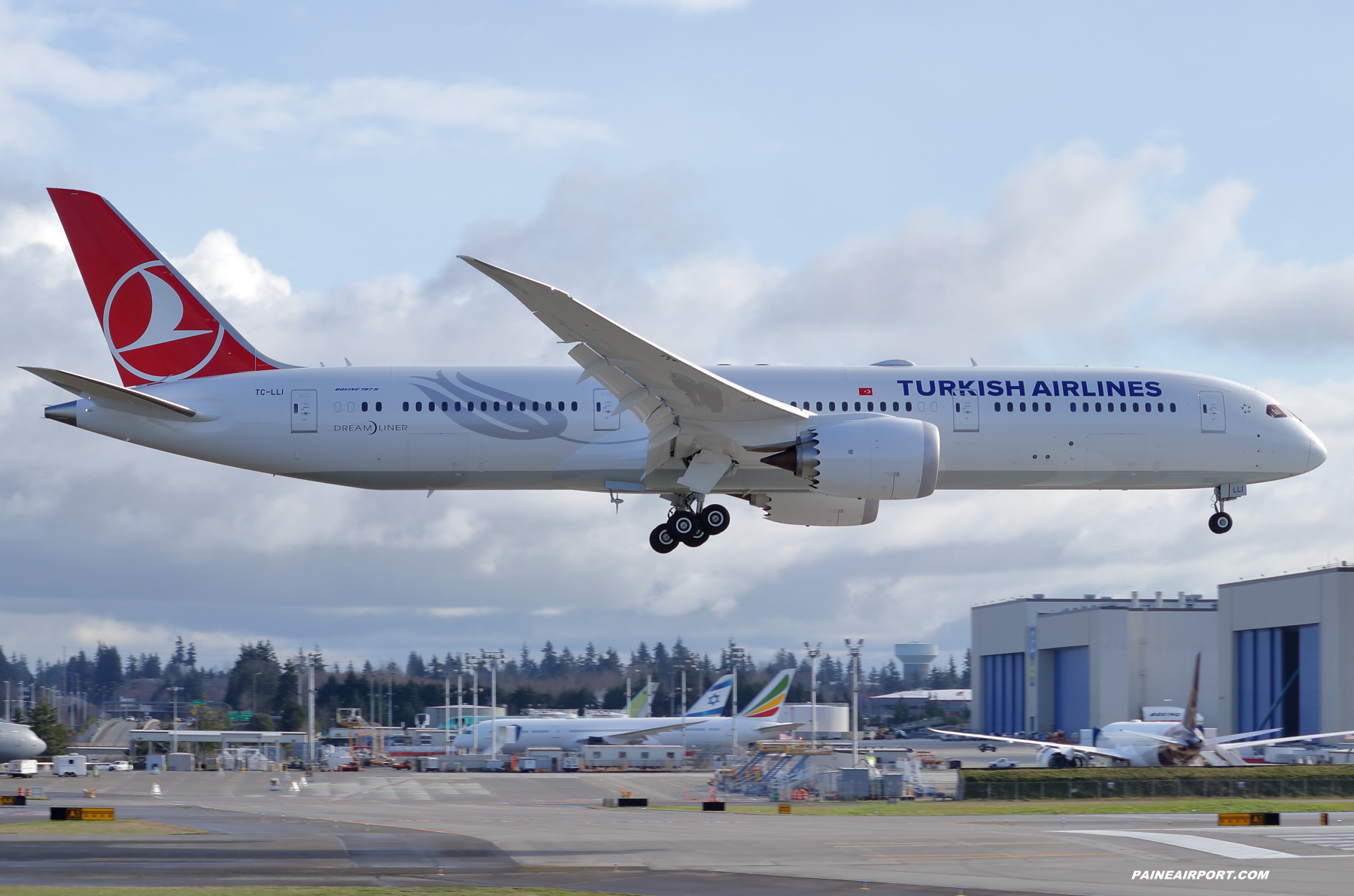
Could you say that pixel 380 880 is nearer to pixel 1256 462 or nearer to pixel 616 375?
pixel 616 375

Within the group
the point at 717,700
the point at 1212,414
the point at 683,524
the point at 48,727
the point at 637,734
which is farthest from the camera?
the point at 48,727

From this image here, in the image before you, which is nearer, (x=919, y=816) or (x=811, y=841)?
(x=811, y=841)

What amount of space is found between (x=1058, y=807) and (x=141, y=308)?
30.0 m

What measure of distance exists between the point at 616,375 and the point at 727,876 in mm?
11305

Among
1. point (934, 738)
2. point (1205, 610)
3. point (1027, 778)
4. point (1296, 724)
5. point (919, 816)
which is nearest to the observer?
point (919, 816)

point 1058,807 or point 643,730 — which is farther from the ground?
point 1058,807

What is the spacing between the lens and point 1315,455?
34500mm

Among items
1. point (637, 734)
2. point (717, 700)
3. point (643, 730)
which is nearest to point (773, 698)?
point (717, 700)

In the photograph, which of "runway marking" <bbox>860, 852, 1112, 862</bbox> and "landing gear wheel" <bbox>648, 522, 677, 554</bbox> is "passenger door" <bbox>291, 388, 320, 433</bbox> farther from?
"runway marking" <bbox>860, 852, 1112, 862</bbox>

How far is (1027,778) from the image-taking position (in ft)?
151

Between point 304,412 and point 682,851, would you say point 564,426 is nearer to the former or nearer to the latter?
point 304,412

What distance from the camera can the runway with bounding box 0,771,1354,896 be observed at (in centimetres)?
2166

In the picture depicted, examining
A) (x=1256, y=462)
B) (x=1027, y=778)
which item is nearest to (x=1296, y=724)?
(x=1027, y=778)

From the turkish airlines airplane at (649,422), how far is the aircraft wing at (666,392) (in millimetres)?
69
